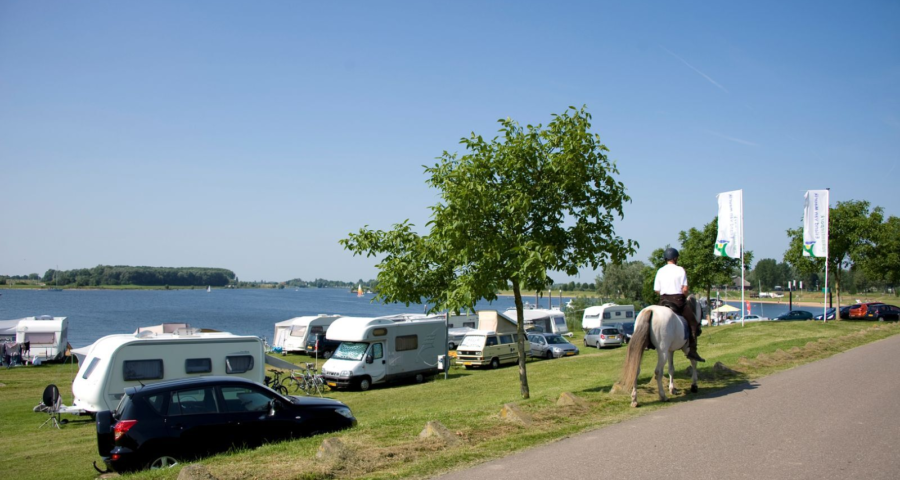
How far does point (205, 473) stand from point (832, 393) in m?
8.64

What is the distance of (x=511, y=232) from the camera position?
13305 millimetres

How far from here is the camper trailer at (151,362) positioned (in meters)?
16.2

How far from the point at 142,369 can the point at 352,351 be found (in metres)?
8.96

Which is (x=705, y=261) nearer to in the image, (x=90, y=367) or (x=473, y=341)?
(x=473, y=341)

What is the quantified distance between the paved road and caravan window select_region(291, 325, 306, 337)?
32.3 m

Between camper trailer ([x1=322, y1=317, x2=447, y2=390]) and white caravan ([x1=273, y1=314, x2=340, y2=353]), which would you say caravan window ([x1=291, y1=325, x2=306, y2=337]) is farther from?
camper trailer ([x1=322, y1=317, x2=447, y2=390])

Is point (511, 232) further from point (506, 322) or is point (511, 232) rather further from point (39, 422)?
point (506, 322)

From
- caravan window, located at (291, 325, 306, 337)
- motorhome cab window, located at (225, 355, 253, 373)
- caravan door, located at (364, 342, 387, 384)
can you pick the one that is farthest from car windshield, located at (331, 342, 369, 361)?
caravan window, located at (291, 325, 306, 337)

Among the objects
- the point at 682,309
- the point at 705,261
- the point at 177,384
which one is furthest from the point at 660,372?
the point at 705,261

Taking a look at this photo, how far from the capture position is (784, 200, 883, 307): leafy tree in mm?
34344

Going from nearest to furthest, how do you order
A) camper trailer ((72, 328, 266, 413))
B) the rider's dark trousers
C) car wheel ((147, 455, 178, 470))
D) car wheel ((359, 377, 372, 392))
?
car wheel ((147, 455, 178, 470)) < the rider's dark trousers < camper trailer ((72, 328, 266, 413)) < car wheel ((359, 377, 372, 392))

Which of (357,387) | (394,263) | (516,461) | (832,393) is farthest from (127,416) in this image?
(357,387)

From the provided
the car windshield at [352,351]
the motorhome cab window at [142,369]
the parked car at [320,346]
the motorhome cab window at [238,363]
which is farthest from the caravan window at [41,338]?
the motorhome cab window at [238,363]

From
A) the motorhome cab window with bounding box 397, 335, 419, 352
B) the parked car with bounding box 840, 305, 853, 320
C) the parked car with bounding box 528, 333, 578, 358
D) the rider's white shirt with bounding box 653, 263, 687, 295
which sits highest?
the rider's white shirt with bounding box 653, 263, 687, 295
